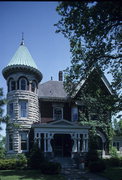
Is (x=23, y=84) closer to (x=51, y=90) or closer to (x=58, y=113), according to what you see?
(x=51, y=90)

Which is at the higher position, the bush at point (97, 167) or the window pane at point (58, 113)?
the window pane at point (58, 113)

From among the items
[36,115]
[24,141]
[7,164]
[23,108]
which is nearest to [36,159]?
[7,164]

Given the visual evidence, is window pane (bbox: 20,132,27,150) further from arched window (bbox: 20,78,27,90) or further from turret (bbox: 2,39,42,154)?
arched window (bbox: 20,78,27,90)

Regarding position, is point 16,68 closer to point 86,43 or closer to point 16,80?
point 16,80

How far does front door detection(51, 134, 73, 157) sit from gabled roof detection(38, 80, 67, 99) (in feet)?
19.7

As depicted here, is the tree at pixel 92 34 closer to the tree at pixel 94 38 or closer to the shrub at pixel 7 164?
the tree at pixel 94 38

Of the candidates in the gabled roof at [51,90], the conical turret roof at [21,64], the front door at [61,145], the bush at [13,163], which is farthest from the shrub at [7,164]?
the conical turret roof at [21,64]

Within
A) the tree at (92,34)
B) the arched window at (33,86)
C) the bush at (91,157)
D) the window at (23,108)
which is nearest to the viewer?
the tree at (92,34)

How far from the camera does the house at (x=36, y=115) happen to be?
29750 millimetres

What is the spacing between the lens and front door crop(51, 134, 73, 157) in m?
32.9

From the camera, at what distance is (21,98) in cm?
3100

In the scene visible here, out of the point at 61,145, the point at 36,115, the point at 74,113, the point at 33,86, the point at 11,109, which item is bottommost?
the point at 61,145

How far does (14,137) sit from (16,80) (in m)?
7.69

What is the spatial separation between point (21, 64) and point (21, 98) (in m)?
4.63
